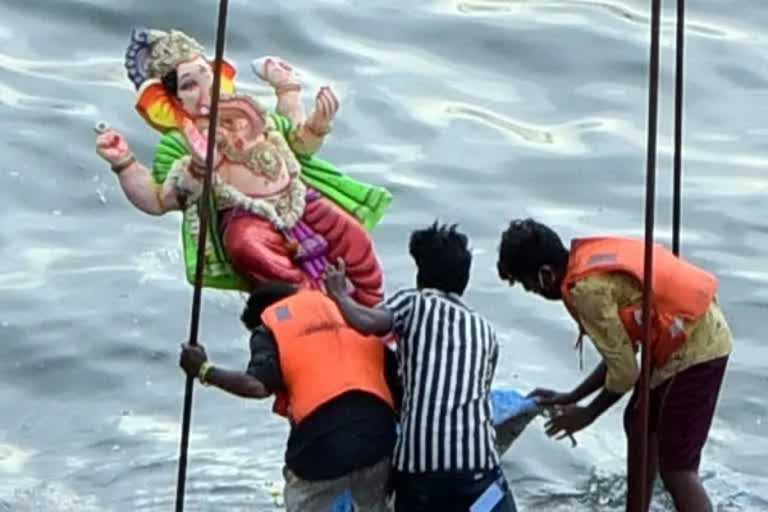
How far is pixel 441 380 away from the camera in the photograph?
5641 millimetres

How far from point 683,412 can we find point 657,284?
0.47 meters

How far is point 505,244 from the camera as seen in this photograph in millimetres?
5996

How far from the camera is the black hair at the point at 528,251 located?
19.6ft

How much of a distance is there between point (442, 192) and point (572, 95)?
1551 mm

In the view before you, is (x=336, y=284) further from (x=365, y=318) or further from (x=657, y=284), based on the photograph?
(x=657, y=284)

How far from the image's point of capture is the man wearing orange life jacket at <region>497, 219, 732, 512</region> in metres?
5.99

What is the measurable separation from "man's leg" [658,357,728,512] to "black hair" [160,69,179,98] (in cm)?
144

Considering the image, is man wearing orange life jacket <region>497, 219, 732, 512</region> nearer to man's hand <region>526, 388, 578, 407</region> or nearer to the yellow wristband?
man's hand <region>526, 388, 578, 407</region>

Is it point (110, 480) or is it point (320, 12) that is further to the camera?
point (320, 12)

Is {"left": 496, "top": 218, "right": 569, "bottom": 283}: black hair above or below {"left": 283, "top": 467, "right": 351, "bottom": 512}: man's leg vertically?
above

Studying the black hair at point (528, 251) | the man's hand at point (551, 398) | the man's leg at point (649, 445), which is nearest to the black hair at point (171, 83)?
the black hair at point (528, 251)

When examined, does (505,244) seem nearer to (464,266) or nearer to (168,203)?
(464,266)

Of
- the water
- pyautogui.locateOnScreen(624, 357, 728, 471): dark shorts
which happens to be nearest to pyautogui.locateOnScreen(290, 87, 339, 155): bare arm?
pyautogui.locateOnScreen(624, 357, 728, 471): dark shorts

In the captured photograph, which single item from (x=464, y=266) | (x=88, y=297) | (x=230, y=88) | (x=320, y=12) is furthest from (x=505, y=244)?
(x=320, y=12)
